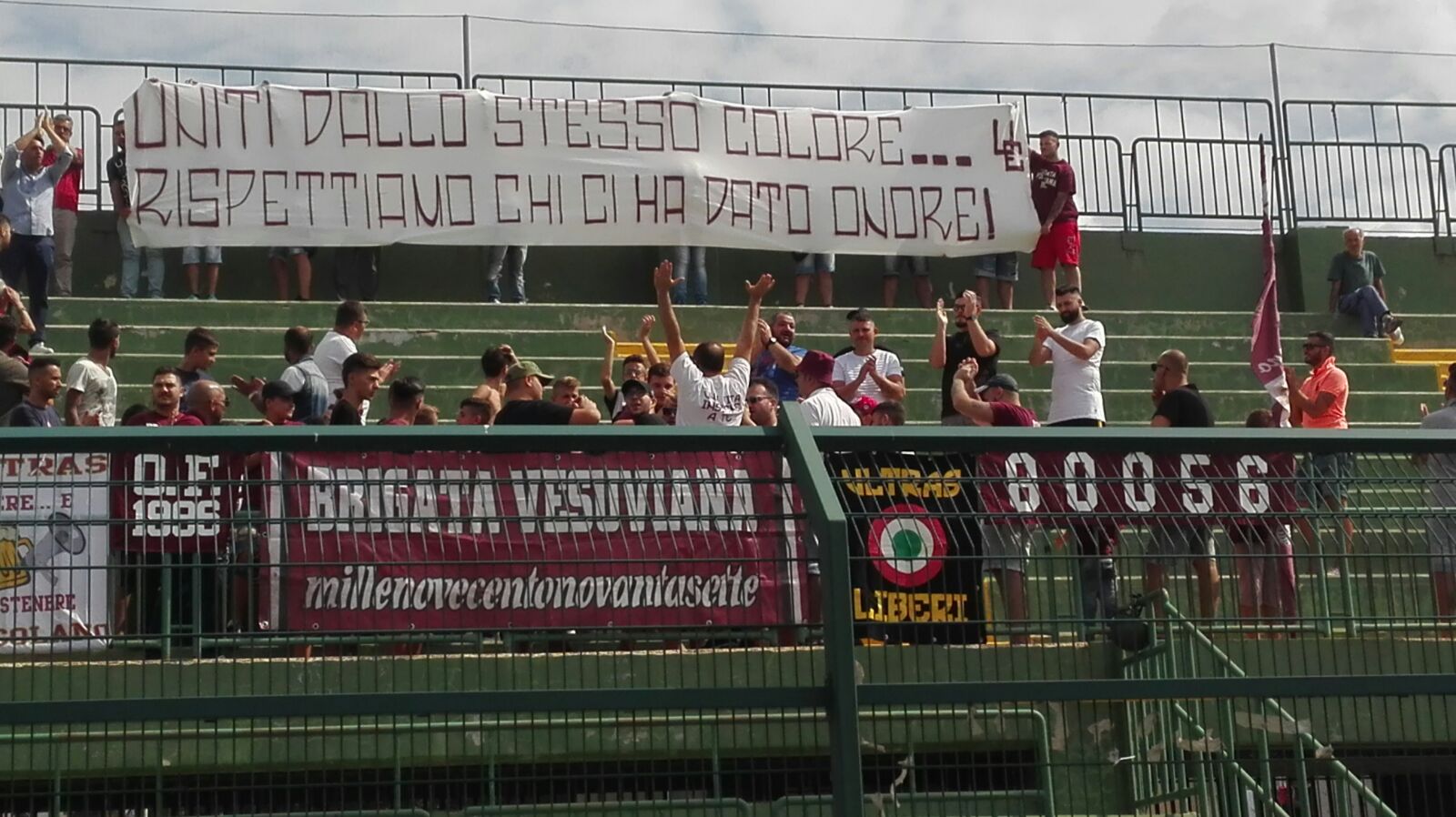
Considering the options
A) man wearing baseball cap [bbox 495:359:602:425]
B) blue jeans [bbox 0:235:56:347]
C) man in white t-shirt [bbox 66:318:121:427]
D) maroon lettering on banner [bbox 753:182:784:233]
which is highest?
maroon lettering on banner [bbox 753:182:784:233]

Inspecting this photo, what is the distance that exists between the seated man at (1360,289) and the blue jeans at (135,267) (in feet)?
33.0

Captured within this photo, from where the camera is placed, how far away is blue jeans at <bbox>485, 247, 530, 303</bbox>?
1748 cm

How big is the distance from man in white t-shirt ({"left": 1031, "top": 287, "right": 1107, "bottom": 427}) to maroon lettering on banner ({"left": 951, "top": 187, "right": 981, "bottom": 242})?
5385 millimetres

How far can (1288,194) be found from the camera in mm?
20797

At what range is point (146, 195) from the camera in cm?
1658

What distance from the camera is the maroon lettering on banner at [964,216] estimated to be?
17984 mm

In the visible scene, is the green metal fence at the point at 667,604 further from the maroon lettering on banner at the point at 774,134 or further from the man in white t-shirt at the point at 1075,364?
the maroon lettering on banner at the point at 774,134

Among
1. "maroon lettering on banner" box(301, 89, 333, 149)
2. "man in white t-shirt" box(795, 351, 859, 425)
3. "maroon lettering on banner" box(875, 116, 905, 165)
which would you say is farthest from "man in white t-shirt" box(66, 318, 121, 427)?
"maroon lettering on banner" box(875, 116, 905, 165)

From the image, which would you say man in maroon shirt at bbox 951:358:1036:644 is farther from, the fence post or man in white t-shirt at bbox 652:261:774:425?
man in white t-shirt at bbox 652:261:774:425

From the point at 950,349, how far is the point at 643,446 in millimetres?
7494

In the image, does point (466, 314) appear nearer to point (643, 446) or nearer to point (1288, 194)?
point (1288, 194)

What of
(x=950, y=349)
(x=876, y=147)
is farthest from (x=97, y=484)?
(x=876, y=147)

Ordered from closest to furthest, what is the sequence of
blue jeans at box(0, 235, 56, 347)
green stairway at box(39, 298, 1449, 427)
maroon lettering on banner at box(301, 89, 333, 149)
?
blue jeans at box(0, 235, 56, 347) < green stairway at box(39, 298, 1449, 427) < maroon lettering on banner at box(301, 89, 333, 149)

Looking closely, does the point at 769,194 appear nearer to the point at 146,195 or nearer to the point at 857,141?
the point at 857,141
